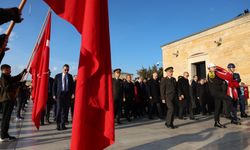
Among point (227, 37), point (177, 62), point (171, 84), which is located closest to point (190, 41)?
point (177, 62)

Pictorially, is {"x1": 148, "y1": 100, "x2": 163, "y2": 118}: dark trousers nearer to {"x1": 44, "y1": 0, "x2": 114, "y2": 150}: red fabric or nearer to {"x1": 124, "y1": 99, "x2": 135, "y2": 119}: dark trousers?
{"x1": 124, "y1": 99, "x2": 135, "y2": 119}: dark trousers

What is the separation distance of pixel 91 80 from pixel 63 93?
5.79 metres

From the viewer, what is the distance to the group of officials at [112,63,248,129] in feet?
31.0

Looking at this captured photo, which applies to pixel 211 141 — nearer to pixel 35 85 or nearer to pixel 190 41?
pixel 35 85

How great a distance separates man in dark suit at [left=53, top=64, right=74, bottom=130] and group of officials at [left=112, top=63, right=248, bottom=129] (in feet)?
6.87

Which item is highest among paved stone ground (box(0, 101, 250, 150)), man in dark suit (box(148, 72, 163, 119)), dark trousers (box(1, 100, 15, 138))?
man in dark suit (box(148, 72, 163, 119))

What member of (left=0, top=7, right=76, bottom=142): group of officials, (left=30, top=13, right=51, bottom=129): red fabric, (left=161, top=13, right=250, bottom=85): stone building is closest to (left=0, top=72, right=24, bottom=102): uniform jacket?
(left=0, top=7, right=76, bottom=142): group of officials

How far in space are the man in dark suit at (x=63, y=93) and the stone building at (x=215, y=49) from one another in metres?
12.4

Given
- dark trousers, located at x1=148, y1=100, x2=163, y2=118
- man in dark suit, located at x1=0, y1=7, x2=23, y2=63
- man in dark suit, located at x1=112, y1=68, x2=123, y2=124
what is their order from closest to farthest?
1. man in dark suit, located at x1=0, y1=7, x2=23, y2=63
2. man in dark suit, located at x1=112, y1=68, x2=123, y2=124
3. dark trousers, located at x1=148, y1=100, x2=163, y2=118

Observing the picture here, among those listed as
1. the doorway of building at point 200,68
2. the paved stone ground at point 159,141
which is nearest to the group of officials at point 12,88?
the paved stone ground at point 159,141

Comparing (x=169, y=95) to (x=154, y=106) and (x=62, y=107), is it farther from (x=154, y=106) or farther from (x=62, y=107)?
(x=154, y=106)

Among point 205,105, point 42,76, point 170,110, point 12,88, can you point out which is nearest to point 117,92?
point 170,110

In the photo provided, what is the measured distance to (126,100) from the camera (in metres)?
12.9

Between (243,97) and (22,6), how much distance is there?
11069 mm
